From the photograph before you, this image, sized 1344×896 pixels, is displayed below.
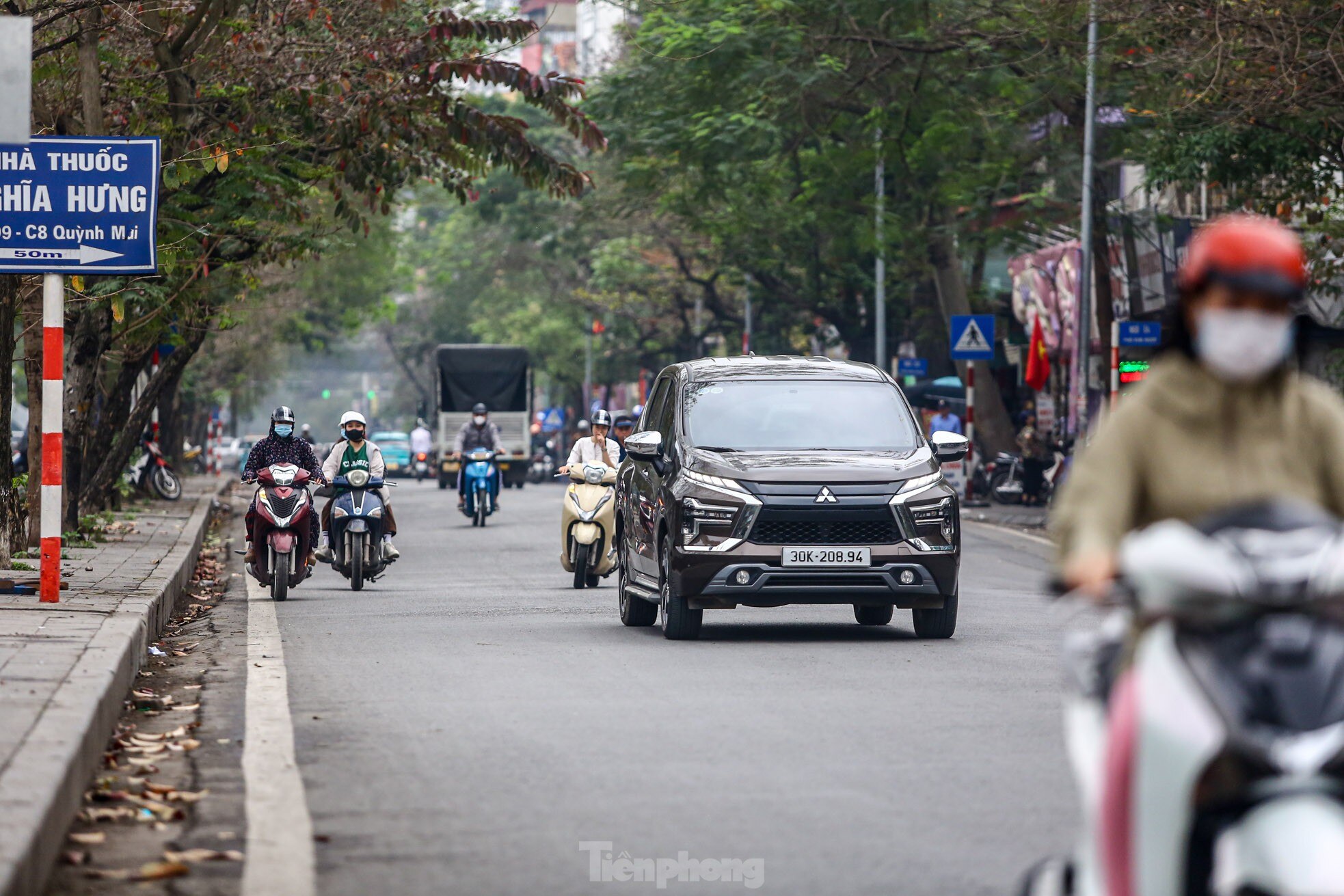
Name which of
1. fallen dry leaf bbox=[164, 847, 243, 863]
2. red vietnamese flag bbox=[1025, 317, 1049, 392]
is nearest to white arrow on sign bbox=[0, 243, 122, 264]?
fallen dry leaf bbox=[164, 847, 243, 863]

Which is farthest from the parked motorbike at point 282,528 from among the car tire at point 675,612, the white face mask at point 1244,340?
the white face mask at point 1244,340

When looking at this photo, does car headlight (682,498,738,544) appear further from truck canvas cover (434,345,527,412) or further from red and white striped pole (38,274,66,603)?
truck canvas cover (434,345,527,412)

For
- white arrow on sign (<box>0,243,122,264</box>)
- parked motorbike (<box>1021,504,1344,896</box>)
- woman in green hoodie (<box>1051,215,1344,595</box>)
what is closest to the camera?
parked motorbike (<box>1021,504,1344,896</box>)

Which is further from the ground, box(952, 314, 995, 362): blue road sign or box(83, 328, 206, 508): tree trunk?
box(952, 314, 995, 362): blue road sign

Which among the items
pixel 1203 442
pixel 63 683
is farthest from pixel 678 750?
pixel 1203 442

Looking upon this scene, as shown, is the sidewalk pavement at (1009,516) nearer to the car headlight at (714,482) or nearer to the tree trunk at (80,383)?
the tree trunk at (80,383)

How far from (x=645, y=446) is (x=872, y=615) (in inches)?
84.4

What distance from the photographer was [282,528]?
1733 cm

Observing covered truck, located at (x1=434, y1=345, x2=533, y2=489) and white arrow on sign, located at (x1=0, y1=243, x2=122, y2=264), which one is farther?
covered truck, located at (x1=434, y1=345, x2=533, y2=489)

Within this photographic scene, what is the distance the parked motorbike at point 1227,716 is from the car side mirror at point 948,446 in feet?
29.7

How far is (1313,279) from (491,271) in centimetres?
4965

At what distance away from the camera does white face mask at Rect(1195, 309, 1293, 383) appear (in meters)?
4.05

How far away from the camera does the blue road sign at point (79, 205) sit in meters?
13.4

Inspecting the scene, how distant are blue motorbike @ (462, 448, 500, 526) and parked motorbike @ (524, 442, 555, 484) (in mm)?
25476
